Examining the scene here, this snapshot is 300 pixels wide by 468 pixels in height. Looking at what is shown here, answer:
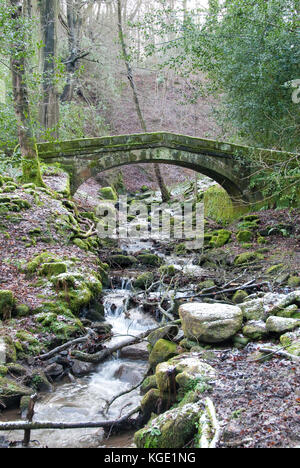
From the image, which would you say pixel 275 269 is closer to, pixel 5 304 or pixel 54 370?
pixel 54 370

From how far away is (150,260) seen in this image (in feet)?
35.8

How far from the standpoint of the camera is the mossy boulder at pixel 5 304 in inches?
216

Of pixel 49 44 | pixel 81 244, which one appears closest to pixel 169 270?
pixel 81 244

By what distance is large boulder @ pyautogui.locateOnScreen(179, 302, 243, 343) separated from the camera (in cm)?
447

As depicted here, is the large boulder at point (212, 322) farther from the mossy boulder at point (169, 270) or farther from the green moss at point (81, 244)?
the green moss at point (81, 244)

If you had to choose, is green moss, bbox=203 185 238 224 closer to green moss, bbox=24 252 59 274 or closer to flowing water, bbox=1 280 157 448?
green moss, bbox=24 252 59 274

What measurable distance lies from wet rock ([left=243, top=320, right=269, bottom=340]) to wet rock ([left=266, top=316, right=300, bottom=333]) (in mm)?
71

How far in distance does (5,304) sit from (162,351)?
2.34m

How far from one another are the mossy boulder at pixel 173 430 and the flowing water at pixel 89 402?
823 mm

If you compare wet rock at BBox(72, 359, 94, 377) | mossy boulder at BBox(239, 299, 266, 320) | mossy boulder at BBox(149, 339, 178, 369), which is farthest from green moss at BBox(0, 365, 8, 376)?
mossy boulder at BBox(239, 299, 266, 320)

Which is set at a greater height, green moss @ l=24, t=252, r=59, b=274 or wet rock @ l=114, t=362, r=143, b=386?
green moss @ l=24, t=252, r=59, b=274

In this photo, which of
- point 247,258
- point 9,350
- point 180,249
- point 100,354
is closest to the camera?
point 9,350

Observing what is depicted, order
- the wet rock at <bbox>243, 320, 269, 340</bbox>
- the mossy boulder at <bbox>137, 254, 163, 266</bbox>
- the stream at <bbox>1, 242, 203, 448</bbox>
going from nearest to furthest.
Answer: the stream at <bbox>1, 242, 203, 448</bbox> → the wet rock at <bbox>243, 320, 269, 340</bbox> → the mossy boulder at <bbox>137, 254, 163, 266</bbox>
